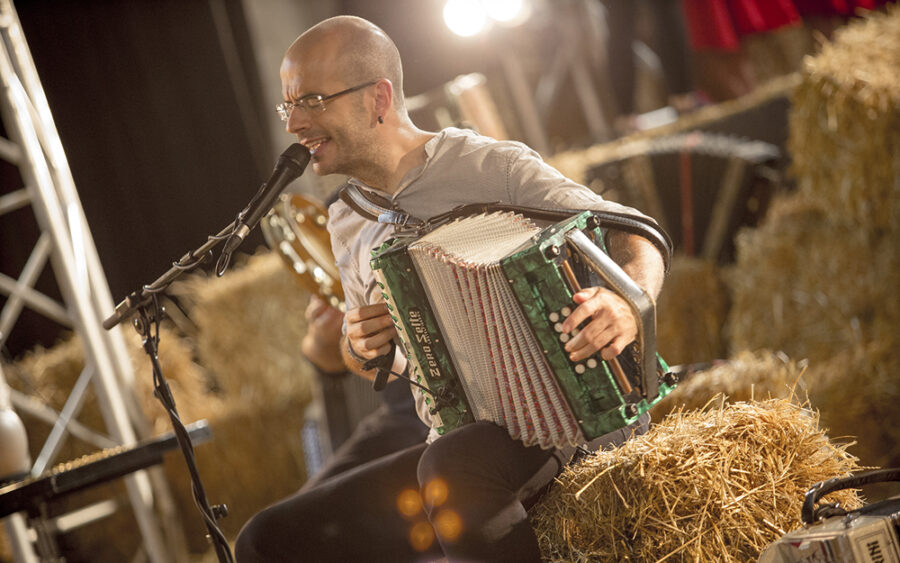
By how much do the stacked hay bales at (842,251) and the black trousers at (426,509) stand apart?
1.61m

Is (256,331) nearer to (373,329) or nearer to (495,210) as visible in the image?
(373,329)

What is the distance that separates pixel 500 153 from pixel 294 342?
3445 mm

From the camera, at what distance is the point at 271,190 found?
1.59 m

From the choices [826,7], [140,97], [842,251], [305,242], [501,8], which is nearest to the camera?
[305,242]

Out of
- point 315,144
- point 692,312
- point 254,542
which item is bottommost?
point 692,312

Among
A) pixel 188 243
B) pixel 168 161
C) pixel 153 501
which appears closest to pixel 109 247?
pixel 168 161

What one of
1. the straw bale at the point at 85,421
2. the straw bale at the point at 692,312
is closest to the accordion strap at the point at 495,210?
the straw bale at the point at 692,312

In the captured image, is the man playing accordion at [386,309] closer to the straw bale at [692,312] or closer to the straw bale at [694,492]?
the straw bale at [694,492]

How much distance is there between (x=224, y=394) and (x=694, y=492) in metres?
3.95

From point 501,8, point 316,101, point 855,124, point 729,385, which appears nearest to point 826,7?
point 501,8

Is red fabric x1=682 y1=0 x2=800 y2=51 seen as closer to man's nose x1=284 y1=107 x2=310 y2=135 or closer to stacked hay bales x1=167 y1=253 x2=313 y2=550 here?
stacked hay bales x1=167 y1=253 x2=313 y2=550

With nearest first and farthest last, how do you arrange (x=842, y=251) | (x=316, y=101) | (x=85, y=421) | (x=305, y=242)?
1. (x=316, y=101)
2. (x=305, y=242)
3. (x=842, y=251)
4. (x=85, y=421)

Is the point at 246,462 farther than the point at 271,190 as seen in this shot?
Yes

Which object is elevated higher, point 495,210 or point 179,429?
point 495,210
